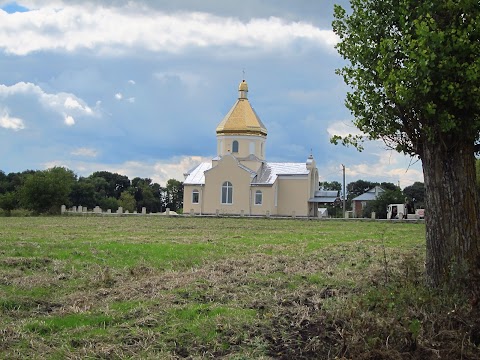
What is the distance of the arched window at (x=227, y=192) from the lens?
226 feet

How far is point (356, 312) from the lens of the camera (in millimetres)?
8031

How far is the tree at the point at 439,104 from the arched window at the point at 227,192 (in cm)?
5840

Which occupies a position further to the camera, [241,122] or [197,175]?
[197,175]

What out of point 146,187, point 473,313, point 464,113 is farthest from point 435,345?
point 146,187

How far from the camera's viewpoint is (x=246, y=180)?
6850 cm

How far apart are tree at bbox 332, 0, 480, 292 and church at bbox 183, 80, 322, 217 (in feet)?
187

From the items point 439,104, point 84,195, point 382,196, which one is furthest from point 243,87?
point 439,104

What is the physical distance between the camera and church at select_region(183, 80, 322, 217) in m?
68.5

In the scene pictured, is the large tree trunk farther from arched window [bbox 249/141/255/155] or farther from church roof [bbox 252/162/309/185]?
arched window [bbox 249/141/255/155]

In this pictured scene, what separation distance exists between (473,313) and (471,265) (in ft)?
4.46

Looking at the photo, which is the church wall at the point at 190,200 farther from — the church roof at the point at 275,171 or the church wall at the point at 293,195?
the church wall at the point at 293,195

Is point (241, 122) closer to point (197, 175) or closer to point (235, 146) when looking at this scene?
point (235, 146)

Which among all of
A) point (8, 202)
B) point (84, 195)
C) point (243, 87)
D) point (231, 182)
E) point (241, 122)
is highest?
point (243, 87)

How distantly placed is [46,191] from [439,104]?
59.6 meters
